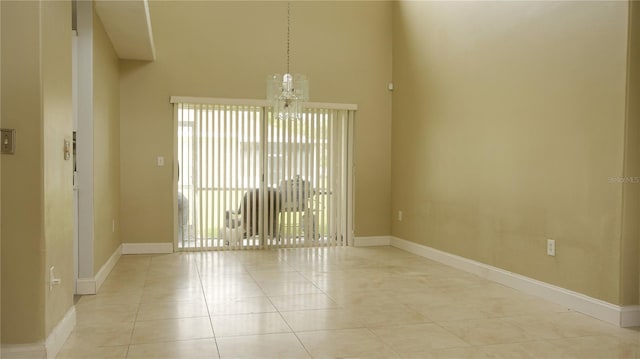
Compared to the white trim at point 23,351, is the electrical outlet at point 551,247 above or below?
above

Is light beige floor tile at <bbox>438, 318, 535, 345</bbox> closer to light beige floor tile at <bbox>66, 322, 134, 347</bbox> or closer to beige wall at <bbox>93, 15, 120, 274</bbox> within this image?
light beige floor tile at <bbox>66, 322, 134, 347</bbox>

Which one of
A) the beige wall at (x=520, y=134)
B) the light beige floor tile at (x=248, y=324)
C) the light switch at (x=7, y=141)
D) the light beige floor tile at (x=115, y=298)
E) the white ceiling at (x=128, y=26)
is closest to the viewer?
the light switch at (x=7, y=141)

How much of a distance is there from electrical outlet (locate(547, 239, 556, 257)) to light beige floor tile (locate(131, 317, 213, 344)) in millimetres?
2809

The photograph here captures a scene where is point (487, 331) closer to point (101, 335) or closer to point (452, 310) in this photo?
point (452, 310)

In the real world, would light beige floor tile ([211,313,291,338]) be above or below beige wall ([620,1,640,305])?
below

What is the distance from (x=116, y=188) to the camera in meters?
Answer: 6.26

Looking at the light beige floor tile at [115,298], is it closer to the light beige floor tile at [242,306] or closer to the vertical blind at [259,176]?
the light beige floor tile at [242,306]

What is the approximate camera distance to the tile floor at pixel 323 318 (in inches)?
121

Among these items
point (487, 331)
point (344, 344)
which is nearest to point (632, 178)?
point (487, 331)

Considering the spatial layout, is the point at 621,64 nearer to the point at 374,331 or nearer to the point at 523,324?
the point at 523,324

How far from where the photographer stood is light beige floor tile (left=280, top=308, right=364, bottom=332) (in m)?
3.52

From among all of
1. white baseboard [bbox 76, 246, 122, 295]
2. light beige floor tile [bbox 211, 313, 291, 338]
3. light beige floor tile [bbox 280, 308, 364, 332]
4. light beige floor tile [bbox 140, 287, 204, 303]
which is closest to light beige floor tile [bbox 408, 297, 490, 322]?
light beige floor tile [bbox 280, 308, 364, 332]

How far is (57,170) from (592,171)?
3706 mm

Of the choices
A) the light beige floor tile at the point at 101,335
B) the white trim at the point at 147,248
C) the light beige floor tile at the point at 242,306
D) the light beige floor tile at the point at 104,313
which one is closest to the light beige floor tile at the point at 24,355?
the light beige floor tile at the point at 101,335
